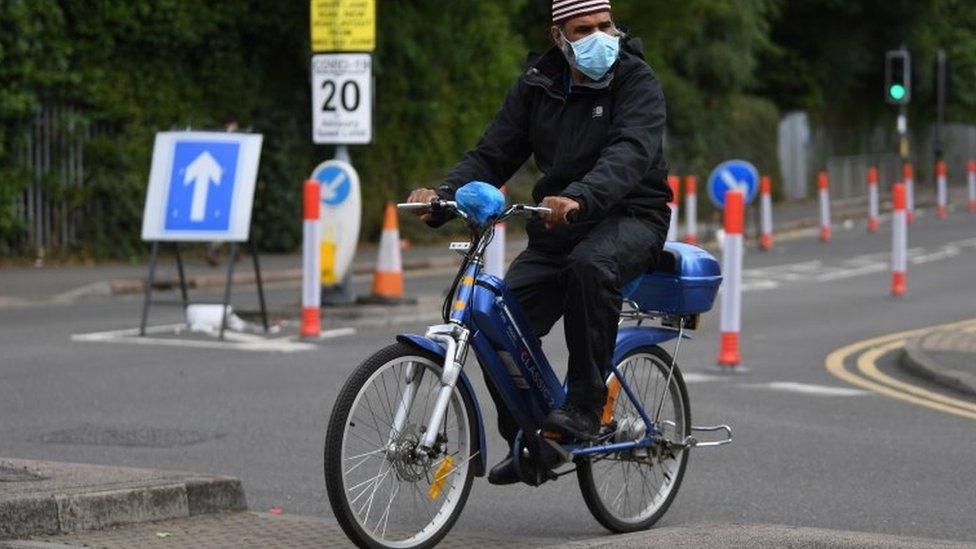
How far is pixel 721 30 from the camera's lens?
39.8 m

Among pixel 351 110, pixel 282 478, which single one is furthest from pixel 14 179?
pixel 282 478

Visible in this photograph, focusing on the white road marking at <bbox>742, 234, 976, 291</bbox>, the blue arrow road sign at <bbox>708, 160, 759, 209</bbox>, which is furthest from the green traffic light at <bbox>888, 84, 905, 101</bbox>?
the blue arrow road sign at <bbox>708, 160, 759, 209</bbox>

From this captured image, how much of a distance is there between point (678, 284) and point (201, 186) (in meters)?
8.54

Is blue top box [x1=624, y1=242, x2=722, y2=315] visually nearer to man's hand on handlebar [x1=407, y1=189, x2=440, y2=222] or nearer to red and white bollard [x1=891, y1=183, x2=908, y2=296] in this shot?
man's hand on handlebar [x1=407, y1=189, x2=440, y2=222]

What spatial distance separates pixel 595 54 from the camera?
6.83 metres

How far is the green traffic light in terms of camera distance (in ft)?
105

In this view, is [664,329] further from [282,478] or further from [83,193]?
[83,193]

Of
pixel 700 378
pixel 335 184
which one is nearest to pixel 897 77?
pixel 335 184

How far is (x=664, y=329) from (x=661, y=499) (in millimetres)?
641

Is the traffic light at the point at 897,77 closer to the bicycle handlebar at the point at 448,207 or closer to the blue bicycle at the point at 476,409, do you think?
the blue bicycle at the point at 476,409

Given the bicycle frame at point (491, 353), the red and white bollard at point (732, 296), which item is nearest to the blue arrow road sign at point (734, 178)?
the red and white bollard at point (732, 296)

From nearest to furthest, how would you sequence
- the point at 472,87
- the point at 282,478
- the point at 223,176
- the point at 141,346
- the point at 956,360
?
the point at 282,478
the point at 956,360
the point at 141,346
the point at 223,176
the point at 472,87

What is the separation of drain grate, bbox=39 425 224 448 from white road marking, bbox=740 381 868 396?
3.84 m

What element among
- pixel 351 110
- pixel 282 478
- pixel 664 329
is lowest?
pixel 282 478
